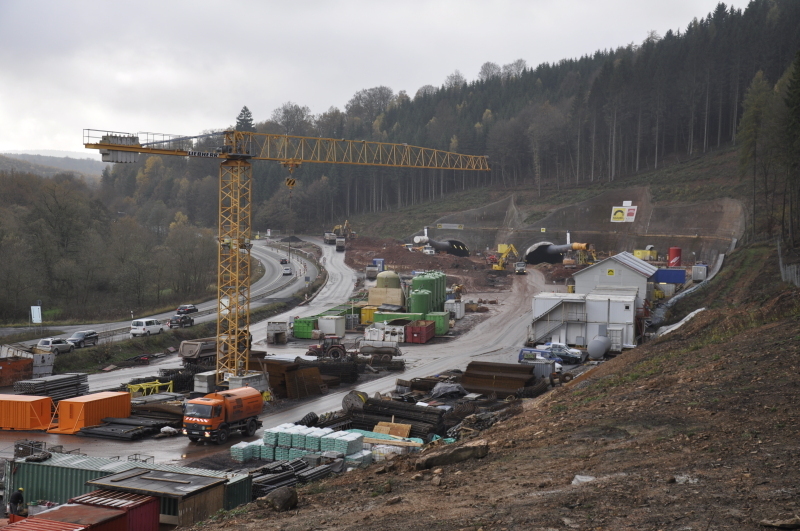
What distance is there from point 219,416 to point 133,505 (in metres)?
9.57

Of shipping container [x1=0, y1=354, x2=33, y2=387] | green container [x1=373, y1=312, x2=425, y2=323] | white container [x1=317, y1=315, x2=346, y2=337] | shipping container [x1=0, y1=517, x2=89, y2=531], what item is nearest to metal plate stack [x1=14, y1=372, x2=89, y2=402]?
shipping container [x1=0, y1=354, x2=33, y2=387]

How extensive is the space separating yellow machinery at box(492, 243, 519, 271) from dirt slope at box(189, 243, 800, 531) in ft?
173

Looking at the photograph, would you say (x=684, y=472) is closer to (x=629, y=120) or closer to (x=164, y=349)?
(x=164, y=349)

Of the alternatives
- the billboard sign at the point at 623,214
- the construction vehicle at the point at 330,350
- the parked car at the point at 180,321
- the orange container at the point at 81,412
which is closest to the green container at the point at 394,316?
the construction vehicle at the point at 330,350

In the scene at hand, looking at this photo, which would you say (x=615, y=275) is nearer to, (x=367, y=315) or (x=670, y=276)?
(x=670, y=276)

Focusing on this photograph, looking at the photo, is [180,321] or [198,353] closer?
[198,353]

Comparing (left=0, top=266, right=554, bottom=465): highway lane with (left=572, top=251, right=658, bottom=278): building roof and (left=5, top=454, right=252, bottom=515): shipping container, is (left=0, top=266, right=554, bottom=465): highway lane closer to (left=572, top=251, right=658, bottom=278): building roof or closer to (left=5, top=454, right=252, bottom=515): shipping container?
(left=5, top=454, right=252, bottom=515): shipping container

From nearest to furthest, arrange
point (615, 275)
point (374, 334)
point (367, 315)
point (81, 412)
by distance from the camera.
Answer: point (81, 412), point (374, 334), point (615, 275), point (367, 315)

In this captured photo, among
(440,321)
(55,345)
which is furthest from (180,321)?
(440,321)

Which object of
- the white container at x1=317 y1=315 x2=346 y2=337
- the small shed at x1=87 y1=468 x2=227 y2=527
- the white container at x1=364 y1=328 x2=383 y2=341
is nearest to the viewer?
the small shed at x1=87 y1=468 x2=227 y2=527

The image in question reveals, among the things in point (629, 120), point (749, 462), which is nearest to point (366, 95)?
point (629, 120)

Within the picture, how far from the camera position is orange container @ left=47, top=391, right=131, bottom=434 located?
2484 cm

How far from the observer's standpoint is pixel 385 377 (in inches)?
1383

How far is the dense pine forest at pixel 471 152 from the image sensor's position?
61.1 meters
